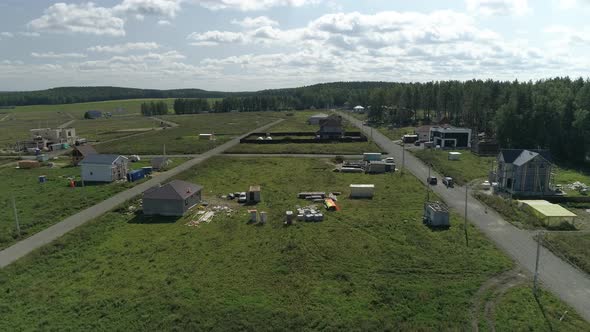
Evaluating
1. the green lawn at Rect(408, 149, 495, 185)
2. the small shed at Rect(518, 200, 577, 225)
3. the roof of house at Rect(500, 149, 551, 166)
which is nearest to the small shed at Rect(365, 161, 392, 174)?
the green lawn at Rect(408, 149, 495, 185)

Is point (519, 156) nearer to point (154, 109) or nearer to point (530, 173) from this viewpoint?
point (530, 173)

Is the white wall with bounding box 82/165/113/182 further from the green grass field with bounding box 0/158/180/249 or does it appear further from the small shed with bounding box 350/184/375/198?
the small shed with bounding box 350/184/375/198

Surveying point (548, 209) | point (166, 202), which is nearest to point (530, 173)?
point (548, 209)

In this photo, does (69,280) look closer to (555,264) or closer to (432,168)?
(555,264)

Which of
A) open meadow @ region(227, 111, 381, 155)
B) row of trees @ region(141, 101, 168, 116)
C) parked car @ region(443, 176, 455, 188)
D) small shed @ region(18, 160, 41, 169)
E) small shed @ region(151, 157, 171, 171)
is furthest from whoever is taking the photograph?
row of trees @ region(141, 101, 168, 116)

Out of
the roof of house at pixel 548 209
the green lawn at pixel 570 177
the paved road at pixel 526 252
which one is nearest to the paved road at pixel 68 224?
the paved road at pixel 526 252
